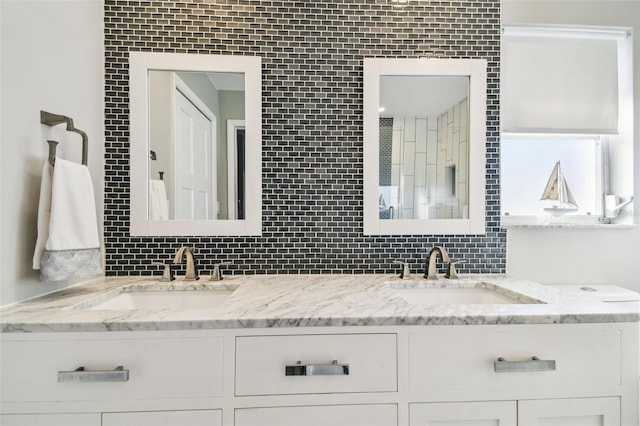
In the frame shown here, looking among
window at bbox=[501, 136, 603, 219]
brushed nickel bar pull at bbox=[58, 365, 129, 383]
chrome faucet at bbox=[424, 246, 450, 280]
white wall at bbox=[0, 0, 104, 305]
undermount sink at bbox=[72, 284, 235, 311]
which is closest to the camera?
brushed nickel bar pull at bbox=[58, 365, 129, 383]

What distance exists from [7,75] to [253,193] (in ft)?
2.94

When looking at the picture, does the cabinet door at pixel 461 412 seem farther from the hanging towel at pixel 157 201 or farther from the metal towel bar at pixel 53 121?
the metal towel bar at pixel 53 121

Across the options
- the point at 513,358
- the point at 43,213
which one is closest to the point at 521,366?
the point at 513,358

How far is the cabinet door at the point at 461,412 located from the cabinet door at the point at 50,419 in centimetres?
92

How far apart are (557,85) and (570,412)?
146cm

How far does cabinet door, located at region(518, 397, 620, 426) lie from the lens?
0.96 metres

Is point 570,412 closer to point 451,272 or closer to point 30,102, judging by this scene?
point 451,272

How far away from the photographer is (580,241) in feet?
5.35

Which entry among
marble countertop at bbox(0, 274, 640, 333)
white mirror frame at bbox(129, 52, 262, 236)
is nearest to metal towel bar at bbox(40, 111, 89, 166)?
white mirror frame at bbox(129, 52, 262, 236)

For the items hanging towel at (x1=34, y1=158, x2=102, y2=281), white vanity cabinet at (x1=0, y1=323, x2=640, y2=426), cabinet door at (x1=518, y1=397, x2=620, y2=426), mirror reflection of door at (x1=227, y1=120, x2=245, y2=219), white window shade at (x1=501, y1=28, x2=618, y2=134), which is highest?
white window shade at (x1=501, y1=28, x2=618, y2=134)

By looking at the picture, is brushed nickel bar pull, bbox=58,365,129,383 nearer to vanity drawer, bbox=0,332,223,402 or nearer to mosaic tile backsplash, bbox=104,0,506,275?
vanity drawer, bbox=0,332,223,402

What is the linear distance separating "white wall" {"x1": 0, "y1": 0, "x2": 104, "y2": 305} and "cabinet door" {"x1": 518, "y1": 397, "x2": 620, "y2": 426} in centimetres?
166

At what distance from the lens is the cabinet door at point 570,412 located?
0.96 m

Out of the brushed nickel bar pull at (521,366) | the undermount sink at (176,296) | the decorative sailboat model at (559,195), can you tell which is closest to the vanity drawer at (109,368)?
the undermount sink at (176,296)
